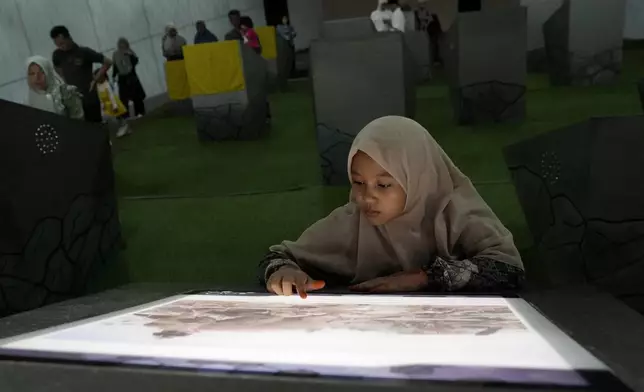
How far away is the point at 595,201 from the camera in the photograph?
1564 millimetres

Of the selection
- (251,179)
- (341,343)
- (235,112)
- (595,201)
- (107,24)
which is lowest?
(251,179)

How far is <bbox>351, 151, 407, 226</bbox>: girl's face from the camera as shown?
1216mm

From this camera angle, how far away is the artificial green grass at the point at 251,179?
98.2 inches

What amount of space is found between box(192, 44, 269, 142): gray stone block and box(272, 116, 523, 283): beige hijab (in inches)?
130

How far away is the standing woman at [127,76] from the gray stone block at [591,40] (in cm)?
358

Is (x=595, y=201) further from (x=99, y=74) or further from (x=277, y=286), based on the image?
(x=99, y=74)

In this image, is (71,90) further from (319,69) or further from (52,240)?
(52,240)

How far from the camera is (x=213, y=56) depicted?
14.8 ft

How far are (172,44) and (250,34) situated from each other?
75 cm

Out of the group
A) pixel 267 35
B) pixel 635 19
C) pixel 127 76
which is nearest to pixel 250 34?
pixel 267 35

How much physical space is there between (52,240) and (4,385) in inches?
62.0

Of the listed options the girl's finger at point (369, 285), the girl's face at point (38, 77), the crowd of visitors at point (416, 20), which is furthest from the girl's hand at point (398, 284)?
the crowd of visitors at point (416, 20)

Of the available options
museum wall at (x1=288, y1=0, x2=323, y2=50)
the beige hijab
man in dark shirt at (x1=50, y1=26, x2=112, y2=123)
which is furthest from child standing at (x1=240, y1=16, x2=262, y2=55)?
the beige hijab

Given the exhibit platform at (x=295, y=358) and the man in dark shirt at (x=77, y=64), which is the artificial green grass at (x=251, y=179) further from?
the exhibit platform at (x=295, y=358)
